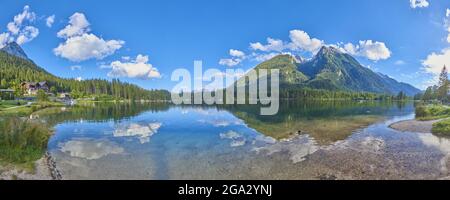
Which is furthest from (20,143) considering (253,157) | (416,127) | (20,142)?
(416,127)

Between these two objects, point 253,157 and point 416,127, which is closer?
point 253,157

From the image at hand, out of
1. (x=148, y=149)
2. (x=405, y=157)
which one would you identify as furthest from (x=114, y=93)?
(x=405, y=157)

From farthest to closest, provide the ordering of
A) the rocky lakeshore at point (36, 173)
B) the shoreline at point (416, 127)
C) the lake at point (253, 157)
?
the shoreline at point (416, 127)
the lake at point (253, 157)
the rocky lakeshore at point (36, 173)

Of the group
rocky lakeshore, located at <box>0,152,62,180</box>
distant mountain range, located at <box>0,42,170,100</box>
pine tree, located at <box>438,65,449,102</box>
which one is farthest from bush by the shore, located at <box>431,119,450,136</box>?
distant mountain range, located at <box>0,42,170,100</box>

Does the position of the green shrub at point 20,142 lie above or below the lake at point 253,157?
above

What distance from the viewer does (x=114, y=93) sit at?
187500 millimetres

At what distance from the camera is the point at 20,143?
2144cm

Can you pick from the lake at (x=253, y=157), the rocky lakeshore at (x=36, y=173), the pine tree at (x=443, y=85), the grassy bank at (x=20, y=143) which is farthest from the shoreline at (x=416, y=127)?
the pine tree at (x=443, y=85)

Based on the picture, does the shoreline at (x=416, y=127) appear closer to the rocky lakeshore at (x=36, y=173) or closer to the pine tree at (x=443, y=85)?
the rocky lakeshore at (x=36, y=173)

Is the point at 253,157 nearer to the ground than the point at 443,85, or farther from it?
nearer to the ground

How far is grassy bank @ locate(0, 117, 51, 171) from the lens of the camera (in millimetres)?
18938

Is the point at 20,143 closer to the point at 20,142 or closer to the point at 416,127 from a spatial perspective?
the point at 20,142

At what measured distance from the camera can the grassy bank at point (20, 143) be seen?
1894 cm
